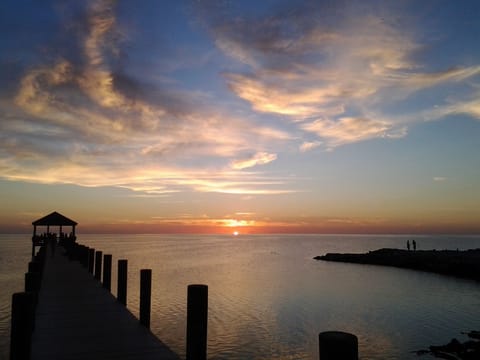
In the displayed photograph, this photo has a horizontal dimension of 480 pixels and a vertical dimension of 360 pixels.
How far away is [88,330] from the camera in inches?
310

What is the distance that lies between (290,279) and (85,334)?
3179 centimetres

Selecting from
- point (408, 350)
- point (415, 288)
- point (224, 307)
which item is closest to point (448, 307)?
point (415, 288)

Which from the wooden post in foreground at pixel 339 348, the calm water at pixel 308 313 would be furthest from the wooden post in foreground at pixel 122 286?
the wooden post in foreground at pixel 339 348

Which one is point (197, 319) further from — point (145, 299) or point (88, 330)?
point (145, 299)

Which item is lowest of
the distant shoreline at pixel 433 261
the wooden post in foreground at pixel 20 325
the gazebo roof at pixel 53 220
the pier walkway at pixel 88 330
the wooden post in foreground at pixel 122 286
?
the distant shoreline at pixel 433 261

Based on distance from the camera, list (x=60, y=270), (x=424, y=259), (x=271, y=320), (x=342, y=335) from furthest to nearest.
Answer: (x=424, y=259) → (x=271, y=320) → (x=60, y=270) → (x=342, y=335)

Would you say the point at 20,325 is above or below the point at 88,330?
above

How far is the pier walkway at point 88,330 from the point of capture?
654 centimetres

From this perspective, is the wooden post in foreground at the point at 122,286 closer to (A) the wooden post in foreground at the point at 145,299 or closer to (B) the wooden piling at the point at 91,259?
(A) the wooden post in foreground at the point at 145,299

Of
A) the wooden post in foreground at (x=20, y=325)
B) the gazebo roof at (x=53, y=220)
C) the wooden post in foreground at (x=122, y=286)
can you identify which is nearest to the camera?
the wooden post in foreground at (x=20, y=325)

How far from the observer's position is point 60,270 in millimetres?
17656

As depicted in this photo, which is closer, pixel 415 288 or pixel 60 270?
pixel 60 270

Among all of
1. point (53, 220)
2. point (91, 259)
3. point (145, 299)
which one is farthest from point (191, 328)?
point (53, 220)

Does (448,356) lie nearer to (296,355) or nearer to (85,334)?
(296,355)
